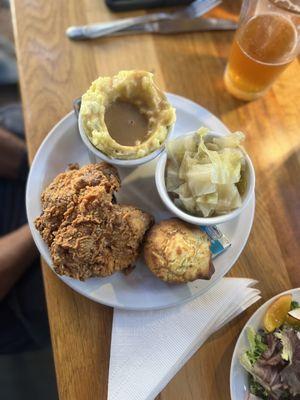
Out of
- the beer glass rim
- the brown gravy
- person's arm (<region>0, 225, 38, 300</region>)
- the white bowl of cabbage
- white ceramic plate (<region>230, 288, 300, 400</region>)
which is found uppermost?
the beer glass rim

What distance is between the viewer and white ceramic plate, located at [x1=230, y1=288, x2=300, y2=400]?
3.00 ft

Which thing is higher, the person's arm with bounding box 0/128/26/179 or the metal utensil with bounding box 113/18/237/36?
the metal utensil with bounding box 113/18/237/36

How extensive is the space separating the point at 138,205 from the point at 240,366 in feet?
1.50

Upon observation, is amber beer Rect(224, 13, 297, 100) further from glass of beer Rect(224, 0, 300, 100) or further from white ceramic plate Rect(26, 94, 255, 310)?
white ceramic plate Rect(26, 94, 255, 310)

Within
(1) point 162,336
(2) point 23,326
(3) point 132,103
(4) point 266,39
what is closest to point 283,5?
(4) point 266,39

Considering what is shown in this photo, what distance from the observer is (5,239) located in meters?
1.25

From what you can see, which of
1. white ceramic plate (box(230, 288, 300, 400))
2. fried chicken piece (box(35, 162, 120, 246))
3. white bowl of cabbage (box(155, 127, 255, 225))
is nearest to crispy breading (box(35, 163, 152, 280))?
fried chicken piece (box(35, 162, 120, 246))

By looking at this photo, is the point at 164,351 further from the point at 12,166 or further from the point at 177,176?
the point at 12,166

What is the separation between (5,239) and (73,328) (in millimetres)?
429

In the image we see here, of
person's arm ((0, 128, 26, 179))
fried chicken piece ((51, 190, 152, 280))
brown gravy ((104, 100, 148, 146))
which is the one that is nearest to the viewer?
fried chicken piece ((51, 190, 152, 280))

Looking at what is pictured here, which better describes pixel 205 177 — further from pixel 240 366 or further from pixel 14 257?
pixel 14 257

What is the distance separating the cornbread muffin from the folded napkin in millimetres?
98

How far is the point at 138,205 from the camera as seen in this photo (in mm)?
1058

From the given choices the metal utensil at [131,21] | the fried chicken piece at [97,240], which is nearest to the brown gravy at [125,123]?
the fried chicken piece at [97,240]
